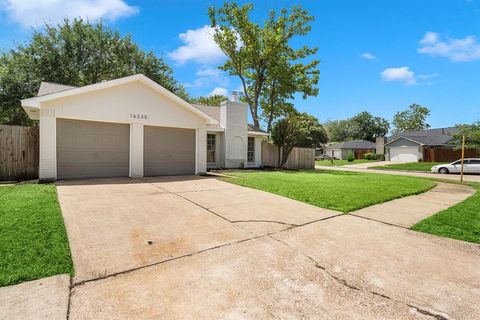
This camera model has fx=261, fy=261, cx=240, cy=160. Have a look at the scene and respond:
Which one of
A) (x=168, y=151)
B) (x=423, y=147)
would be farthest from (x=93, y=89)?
(x=423, y=147)

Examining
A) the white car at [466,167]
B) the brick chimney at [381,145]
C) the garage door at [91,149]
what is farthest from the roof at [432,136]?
the garage door at [91,149]

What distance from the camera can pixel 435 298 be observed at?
2.59 metres

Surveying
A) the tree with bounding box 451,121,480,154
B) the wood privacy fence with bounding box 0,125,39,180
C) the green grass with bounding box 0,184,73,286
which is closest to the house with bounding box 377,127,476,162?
the tree with bounding box 451,121,480,154

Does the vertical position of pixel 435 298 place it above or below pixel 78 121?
below

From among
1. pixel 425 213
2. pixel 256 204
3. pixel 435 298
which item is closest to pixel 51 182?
pixel 256 204

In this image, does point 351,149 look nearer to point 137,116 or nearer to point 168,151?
point 168,151

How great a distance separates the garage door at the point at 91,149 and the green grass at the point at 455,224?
1004 centimetres

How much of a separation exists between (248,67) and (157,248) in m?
24.9

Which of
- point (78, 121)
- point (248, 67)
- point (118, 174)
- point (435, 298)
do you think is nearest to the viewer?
point (435, 298)

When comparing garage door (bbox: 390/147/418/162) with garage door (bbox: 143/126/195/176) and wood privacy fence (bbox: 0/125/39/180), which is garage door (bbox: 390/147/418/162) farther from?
wood privacy fence (bbox: 0/125/39/180)

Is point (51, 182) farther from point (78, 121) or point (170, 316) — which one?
point (170, 316)

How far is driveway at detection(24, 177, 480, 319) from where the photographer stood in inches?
93.4

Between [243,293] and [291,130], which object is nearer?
[243,293]

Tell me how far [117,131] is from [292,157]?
13.5 m
